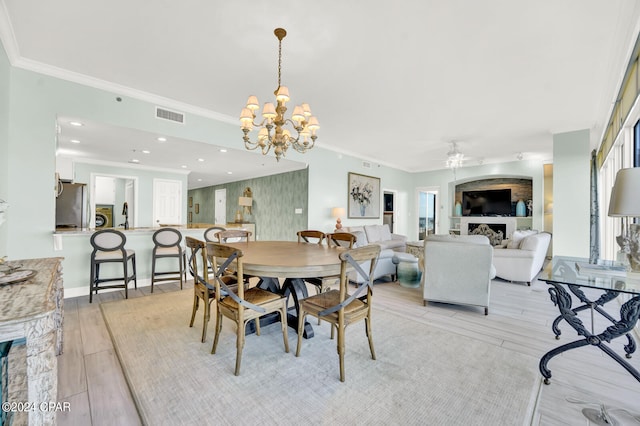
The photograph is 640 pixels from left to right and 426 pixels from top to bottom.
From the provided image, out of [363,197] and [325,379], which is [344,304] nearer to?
[325,379]

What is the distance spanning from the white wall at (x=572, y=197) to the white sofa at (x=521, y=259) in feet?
1.10

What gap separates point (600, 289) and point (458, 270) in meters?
1.57

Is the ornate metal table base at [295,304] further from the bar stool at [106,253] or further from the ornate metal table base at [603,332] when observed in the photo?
the bar stool at [106,253]

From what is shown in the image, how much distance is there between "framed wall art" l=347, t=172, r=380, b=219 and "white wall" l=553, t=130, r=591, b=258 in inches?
156

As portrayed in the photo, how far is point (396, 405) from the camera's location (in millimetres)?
1659

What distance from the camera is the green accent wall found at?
6.33 m

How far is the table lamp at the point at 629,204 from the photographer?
5.87ft

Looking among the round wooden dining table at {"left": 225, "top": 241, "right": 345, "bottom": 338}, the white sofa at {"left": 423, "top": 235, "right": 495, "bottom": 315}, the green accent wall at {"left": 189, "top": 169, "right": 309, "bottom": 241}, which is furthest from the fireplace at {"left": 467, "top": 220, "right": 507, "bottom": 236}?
the round wooden dining table at {"left": 225, "top": 241, "right": 345, "bottom": 338}

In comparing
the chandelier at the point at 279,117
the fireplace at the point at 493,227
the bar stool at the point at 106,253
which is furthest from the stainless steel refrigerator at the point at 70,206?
the fireplace at the point at 493,227

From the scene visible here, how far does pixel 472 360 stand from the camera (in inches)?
86.2

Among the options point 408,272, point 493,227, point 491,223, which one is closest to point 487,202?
point 491,223

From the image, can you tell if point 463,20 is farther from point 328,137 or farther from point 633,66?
point 328,137

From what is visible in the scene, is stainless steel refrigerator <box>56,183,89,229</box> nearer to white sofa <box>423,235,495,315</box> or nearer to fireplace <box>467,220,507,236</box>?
white sofa <box>423,235,495,315</box>

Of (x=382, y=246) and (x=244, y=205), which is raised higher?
(x=244, y=205)
